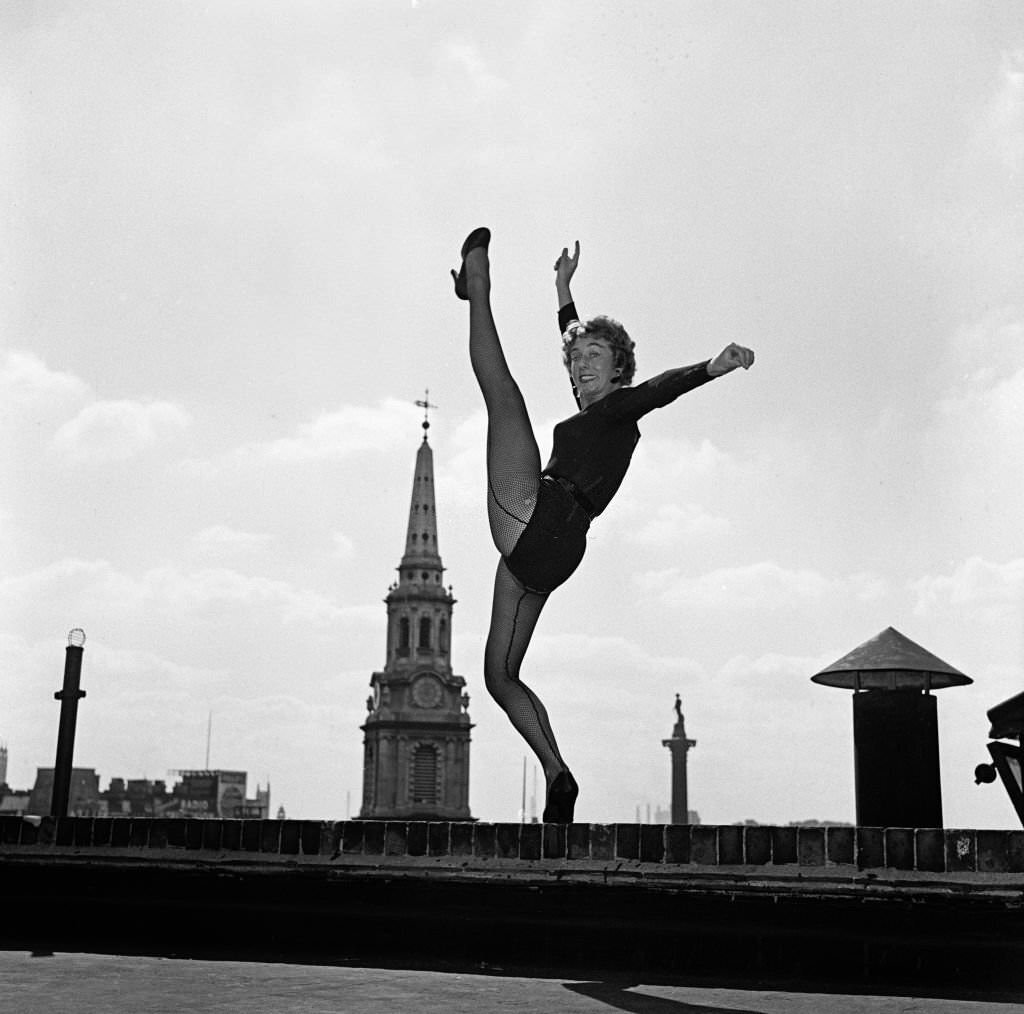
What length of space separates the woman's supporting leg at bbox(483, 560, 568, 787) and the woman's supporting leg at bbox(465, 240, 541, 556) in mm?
313

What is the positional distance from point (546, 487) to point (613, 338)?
1144mm

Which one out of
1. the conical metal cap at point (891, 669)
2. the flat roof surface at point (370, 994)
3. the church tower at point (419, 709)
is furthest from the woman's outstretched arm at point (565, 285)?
the church tower at point (419, 709)

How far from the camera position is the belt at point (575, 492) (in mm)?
8539

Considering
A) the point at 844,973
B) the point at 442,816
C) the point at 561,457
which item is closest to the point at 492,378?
the point at 561,457

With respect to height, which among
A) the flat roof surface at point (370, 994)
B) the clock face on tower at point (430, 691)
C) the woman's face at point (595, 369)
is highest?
the clock face on tower at point (430, 691)

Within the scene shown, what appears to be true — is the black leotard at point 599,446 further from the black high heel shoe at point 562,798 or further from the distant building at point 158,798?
the distant building at point 158,798

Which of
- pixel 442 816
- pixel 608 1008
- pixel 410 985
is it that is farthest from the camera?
pixel 442 816

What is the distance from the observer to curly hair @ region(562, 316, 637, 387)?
885 centimetres

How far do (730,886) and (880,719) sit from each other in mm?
2221

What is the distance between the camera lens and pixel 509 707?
28.5ft

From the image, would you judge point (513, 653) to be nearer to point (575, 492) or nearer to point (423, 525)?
point (575, 492)

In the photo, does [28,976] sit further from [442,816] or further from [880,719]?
[442,816]

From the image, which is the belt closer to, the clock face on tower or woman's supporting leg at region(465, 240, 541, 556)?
woman's supporting leg at region(465, 240, 541, 556)

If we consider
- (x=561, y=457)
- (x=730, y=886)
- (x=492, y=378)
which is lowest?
(x=730, y=886)
